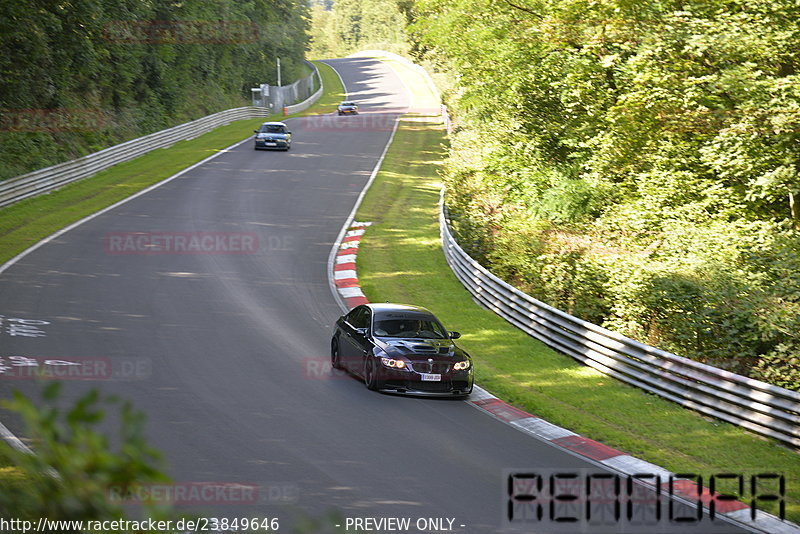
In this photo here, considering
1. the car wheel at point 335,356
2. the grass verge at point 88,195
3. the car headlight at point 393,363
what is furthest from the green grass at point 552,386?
the grass verge at point 88,195

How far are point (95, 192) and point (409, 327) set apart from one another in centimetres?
2126

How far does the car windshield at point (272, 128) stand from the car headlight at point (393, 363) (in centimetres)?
3284

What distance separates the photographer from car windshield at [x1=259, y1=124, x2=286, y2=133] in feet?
146

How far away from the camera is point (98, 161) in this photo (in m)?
36.0

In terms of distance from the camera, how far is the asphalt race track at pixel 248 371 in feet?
30.8

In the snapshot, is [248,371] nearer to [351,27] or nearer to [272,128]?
[272,128]

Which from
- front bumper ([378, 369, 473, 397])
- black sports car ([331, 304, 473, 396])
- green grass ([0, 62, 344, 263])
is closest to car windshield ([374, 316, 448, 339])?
black sports car ([331, 304, 473, 396])

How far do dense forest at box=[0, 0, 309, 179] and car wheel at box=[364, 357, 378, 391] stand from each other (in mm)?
20716

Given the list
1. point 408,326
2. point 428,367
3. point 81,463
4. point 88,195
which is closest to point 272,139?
point 88,195

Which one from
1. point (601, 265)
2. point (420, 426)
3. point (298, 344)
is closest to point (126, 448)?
point (420, 426)

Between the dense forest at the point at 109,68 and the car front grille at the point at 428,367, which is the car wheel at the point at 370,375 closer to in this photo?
the car front grille at the point at 428,367

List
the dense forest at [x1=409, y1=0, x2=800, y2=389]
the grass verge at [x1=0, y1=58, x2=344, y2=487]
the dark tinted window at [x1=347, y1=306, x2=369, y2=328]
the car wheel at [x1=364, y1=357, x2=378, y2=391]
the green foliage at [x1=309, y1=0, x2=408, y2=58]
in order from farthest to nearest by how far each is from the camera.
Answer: the green foliage at [x1=309, y1=0, x2=408, y2=58] < the grass verge at [x1=0, y1=58, x2=344, y2=487] < the dense forest at [x1=409, y1=0, x2=800, y2=389] < the dark tinted window at [x1=347, y1=306, x2=369, y2=328] < the car wheel at [x1=364, y1=357, x2=378, y2=391]

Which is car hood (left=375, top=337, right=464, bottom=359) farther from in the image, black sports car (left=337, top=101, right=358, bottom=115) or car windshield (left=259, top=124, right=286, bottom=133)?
black sports car (left=337, top=101, right=358, bottom=115)

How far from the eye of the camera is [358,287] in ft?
71.6
